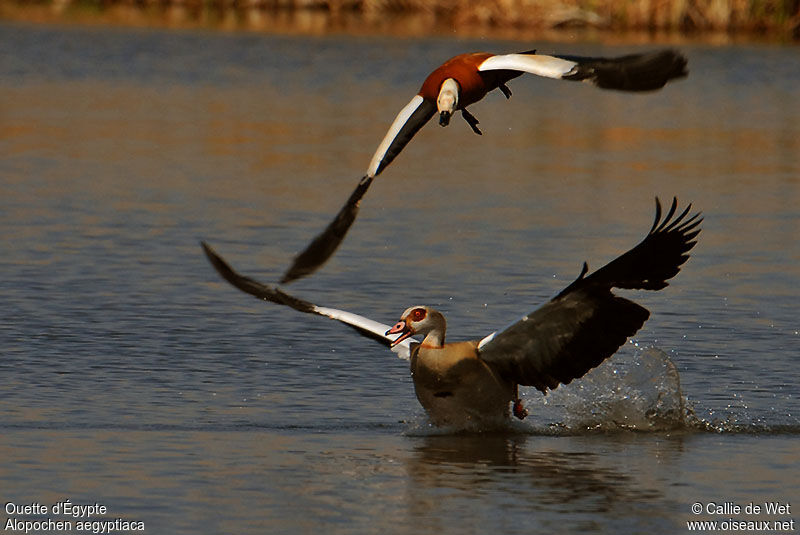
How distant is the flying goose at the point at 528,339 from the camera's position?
9086 millimetres

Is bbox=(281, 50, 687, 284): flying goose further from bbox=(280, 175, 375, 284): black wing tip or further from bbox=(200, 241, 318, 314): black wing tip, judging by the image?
bbox=(200, 241, 318, 314): black wing tip

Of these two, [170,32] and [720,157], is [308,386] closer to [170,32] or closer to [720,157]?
[720,157]

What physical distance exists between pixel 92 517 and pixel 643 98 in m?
24.3

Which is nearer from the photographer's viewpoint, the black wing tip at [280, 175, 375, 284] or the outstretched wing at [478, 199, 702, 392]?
the outstretched wing at [478, 199, 702, 392]

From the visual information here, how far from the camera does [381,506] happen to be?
7.84 meters

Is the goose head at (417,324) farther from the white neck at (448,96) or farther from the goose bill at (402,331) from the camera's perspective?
the white neck at (448,96)

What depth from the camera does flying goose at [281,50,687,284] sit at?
8.62 metres

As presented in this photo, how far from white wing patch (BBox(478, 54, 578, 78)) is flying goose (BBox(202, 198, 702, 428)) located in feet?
2.83

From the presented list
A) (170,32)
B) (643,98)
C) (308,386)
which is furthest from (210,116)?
(308,386)

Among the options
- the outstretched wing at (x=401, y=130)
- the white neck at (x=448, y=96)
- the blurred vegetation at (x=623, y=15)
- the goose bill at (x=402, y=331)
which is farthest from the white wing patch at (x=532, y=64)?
the blurred vegetation at (x=623, y=15)

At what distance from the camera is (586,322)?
30.3 feet

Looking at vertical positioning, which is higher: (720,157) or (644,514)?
(644,514)

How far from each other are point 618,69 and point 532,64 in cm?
57

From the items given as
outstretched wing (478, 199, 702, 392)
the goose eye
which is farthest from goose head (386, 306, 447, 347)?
outstretched wing (478, 199, 702, 392)
